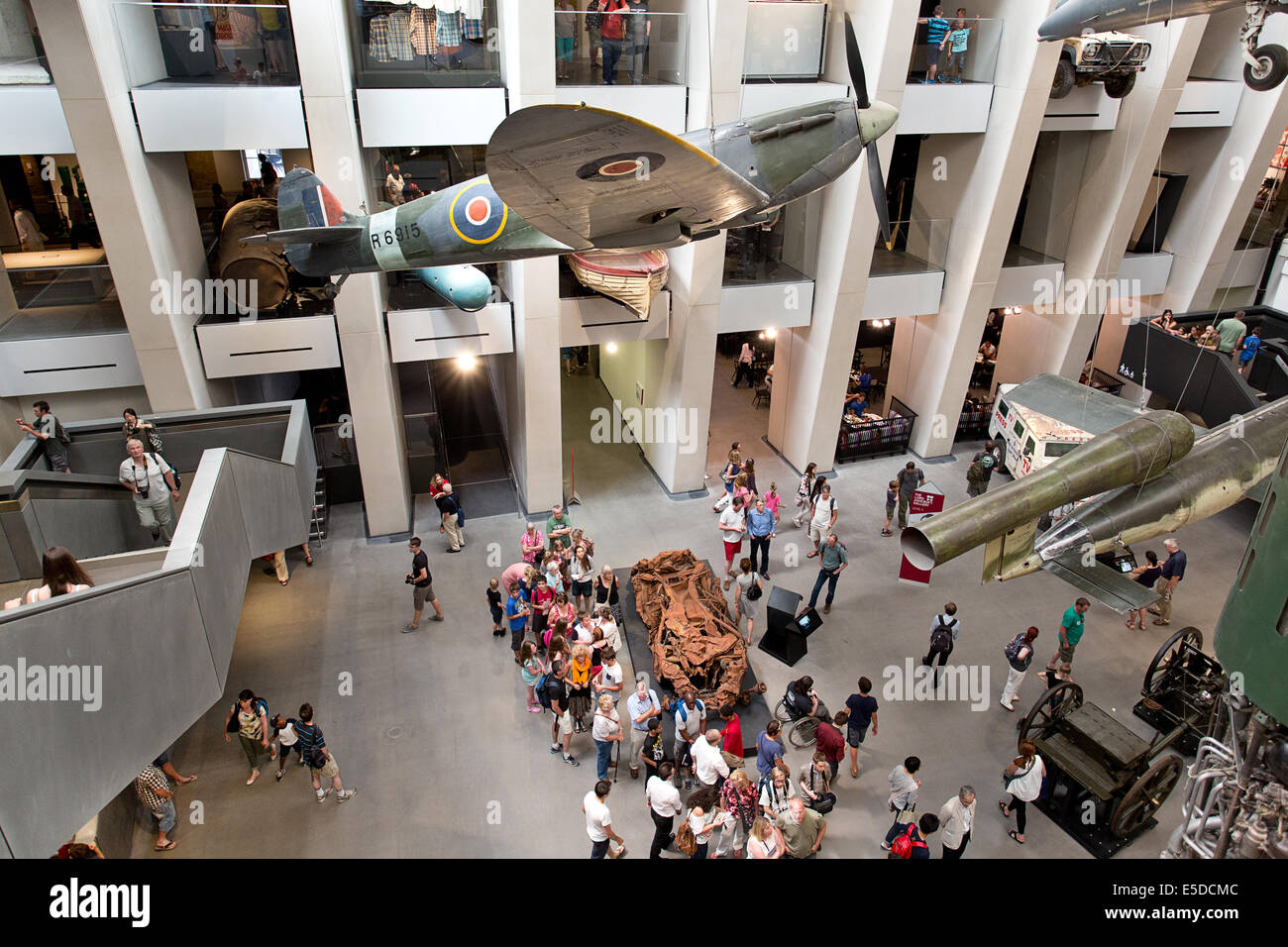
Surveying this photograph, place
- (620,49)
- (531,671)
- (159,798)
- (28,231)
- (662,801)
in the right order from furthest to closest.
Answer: (28,231), (620,49), (531,671), (159,798), (662,801)

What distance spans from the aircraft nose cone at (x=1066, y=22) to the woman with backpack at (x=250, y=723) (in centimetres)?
1298

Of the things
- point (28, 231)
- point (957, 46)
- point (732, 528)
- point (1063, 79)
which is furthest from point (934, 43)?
point (28, 231)

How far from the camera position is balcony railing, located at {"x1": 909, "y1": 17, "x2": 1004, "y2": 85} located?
1430 cm

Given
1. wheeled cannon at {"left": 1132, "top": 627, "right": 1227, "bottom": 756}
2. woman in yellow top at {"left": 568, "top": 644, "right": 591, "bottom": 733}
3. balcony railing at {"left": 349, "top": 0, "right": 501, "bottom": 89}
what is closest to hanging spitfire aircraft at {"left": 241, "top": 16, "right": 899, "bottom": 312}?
balcony railing at {"left": 349, "top": 0, "right": 501, "bottom": 89}

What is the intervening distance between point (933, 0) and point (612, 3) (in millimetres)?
7880

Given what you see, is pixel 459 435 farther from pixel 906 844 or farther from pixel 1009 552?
pixel 1009 552

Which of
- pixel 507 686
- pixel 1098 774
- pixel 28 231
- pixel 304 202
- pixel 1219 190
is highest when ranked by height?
pixel 304 202

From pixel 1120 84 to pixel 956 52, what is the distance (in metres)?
3.18

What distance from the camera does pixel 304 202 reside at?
10656 millimetres

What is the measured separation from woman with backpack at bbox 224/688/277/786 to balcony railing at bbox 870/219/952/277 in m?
13.1

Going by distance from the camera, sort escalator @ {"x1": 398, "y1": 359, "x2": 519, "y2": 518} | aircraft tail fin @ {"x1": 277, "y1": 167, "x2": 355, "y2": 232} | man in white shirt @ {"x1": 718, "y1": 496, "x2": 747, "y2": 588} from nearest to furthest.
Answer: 1. aircraft tail fin @ {"x1": 277, "y1": 167, "x2": 355, "y2": 232}
2. man in white shirt @ {"x1": 718, "y1": 496, "x2": 747, "y2": 588}
3. escalator @ {"x1": 398, "y1": 359, "x2": 519, "y2": 518}

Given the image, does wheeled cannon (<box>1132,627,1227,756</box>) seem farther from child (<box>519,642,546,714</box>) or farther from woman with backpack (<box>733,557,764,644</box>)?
child (<box>519,642,546,714</box>)

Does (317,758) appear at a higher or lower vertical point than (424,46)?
lower
